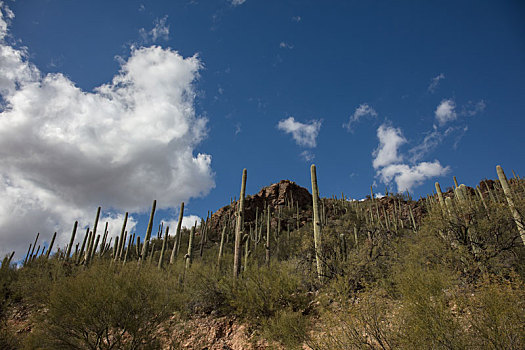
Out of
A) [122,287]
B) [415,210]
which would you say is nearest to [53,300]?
[122,287]

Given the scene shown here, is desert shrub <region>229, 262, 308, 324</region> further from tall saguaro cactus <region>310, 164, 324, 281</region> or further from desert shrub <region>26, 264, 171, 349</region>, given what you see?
desert shrub <region>26, 264, 171, 349</region>

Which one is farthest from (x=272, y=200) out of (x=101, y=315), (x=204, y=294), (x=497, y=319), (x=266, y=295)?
(x=497, y=319)

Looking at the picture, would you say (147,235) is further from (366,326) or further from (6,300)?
(366,326)

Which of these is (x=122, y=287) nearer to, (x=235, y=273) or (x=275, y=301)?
(x=235, y=273)

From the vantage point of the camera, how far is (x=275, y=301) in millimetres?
9594

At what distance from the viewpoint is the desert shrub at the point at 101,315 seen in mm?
8594

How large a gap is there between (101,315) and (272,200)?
3213 centimetres

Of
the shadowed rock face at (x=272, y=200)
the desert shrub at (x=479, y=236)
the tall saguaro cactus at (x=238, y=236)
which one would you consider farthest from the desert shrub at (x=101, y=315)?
the shadowed rock face at (x=272, y=200)

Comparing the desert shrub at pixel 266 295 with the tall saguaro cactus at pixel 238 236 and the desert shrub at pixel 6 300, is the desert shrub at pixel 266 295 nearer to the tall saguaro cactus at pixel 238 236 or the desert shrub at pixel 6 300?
the tall saguaro cactus at pixel 238 236

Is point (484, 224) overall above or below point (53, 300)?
above

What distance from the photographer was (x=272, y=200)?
4012 cm

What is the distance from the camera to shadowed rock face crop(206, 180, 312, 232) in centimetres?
3812

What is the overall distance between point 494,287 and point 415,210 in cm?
3054

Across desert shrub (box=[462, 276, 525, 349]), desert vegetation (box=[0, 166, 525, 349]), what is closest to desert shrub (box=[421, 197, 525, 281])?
desert vegetation (box=[0, 166, 525, 349])
